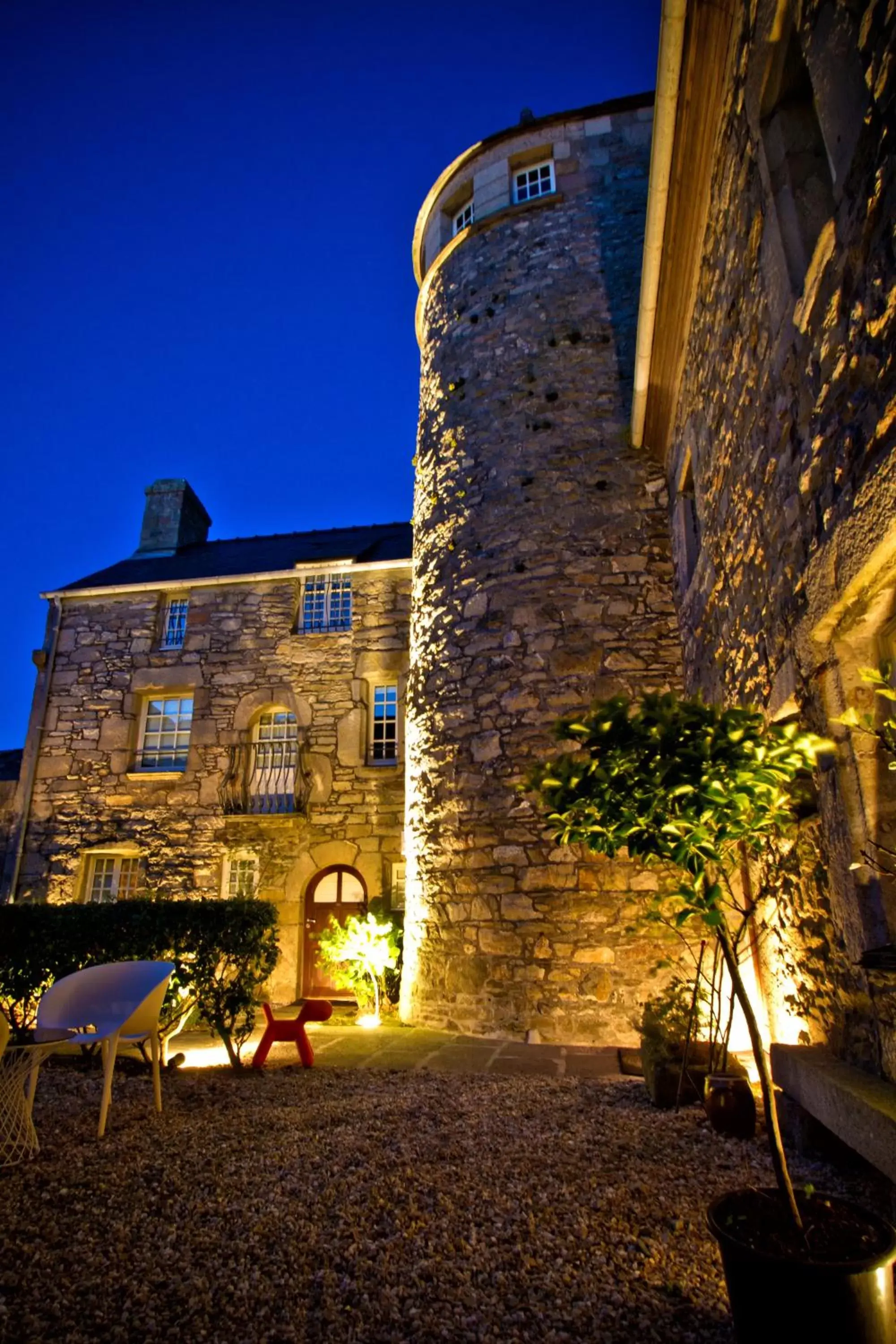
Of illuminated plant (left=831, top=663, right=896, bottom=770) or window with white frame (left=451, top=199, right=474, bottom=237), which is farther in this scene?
window with white frame (left=451, top=199, right=474, bottom=237)

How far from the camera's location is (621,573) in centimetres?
617

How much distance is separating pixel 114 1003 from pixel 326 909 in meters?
5.44

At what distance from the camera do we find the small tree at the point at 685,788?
71.9 inches

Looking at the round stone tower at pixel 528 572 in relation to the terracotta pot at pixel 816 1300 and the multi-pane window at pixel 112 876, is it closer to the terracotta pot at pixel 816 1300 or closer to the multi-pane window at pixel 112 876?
the terracotta pot at pixel 816 1300

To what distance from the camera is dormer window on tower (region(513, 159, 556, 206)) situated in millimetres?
7602

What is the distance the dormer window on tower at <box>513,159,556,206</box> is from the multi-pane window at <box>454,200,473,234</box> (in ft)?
1.88

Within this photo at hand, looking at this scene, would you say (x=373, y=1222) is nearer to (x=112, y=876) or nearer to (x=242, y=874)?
(x=242, y=874)

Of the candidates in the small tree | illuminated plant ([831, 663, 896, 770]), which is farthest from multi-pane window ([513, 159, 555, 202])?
the small tree

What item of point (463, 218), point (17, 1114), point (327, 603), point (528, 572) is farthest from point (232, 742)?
point (463, 218)

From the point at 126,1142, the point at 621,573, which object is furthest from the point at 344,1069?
the point at 621,573

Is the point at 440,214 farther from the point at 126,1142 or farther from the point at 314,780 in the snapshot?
the point at 126,1142

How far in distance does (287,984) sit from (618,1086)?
19.0ft

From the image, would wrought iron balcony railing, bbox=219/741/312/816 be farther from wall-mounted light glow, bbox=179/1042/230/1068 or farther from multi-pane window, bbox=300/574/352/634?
wall-mounted light glow, bbox=179/1042/230/1068

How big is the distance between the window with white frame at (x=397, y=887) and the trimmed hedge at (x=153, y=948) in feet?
12.1
